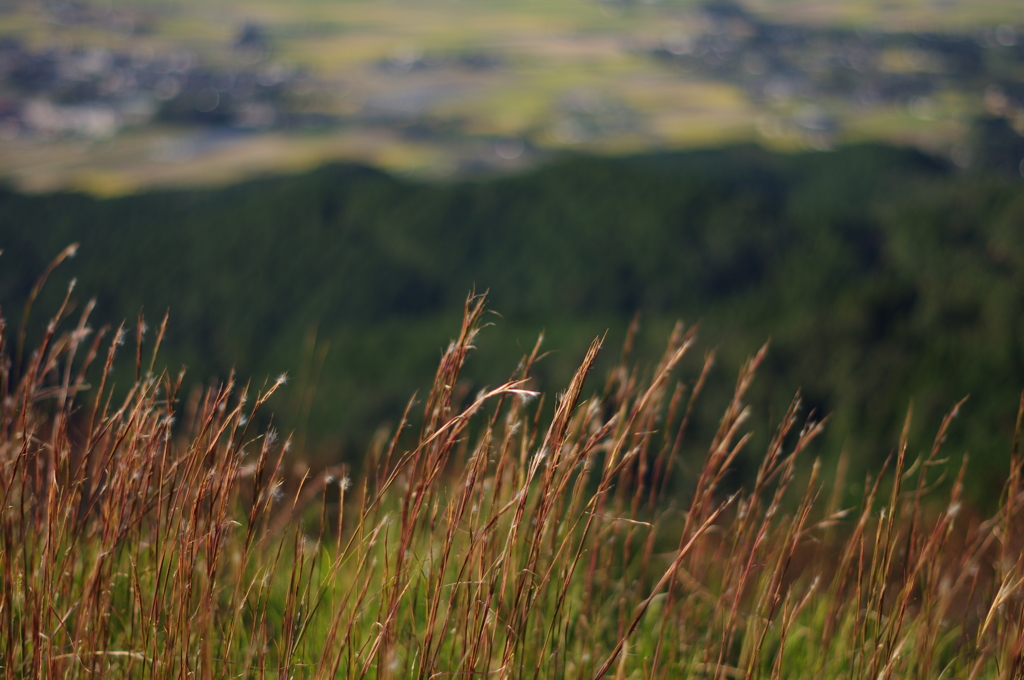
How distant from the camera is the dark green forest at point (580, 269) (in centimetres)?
1150

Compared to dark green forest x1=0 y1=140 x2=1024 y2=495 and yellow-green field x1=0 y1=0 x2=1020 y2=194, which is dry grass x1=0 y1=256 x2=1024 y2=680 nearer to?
dark green forest x1=0 y1=140 x2=1024 y2=495

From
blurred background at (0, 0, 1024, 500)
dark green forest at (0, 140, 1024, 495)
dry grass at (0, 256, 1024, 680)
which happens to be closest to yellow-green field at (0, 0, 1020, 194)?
blurred background at (0, 0, 1024, 500)

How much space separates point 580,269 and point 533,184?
180 inches

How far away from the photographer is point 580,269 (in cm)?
1919

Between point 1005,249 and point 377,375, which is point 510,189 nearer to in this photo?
point 377,375

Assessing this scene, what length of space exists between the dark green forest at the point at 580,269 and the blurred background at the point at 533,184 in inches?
3.6

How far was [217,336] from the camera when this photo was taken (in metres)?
18.1

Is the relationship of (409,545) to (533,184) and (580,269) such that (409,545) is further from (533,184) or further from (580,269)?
(533,184)

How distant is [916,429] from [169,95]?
2234cm

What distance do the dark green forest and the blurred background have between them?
0.09m

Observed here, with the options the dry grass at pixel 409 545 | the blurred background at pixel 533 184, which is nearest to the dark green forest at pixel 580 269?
the blurred background at pixel 533 184

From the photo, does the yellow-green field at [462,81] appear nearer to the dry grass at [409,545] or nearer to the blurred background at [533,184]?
the blurred background at [533,184]

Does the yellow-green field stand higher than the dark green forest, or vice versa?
the yellow-green field

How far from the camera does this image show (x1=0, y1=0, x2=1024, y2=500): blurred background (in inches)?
515
